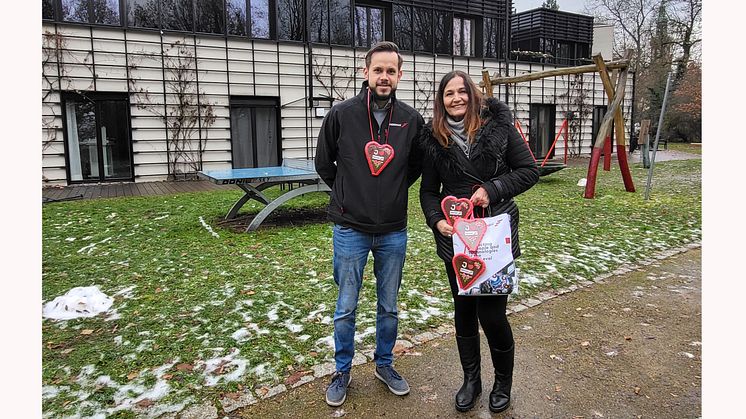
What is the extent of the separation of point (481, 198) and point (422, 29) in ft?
53.9

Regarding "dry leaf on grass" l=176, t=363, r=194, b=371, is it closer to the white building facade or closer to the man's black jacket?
the man's black jacket

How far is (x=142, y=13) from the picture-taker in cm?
1332

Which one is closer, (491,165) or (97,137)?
(491,165)

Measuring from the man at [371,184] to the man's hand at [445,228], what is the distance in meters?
0.23

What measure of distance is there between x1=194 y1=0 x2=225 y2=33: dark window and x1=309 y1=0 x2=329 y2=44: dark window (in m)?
2.71

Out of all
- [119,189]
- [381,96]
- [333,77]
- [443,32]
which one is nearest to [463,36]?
[443,32]

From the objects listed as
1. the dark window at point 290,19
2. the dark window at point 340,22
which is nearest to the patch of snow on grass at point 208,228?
the dark window at point 290,19

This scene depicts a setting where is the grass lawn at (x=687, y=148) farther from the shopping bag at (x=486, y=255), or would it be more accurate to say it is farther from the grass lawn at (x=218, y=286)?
the shopping bag at (x=486, y=255)

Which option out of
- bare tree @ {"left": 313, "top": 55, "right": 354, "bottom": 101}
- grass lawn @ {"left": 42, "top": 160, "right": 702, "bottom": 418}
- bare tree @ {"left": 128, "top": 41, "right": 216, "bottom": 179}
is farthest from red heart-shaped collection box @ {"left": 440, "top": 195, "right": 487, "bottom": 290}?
bare tree @ {"left": 313, "top": 55, "right": 354, "bottom": 101}

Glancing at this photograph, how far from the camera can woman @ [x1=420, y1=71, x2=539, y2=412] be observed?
8.36ft

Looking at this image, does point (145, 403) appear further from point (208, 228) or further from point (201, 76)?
point (201, 76)

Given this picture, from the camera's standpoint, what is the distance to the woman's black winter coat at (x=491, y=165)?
8.34ft

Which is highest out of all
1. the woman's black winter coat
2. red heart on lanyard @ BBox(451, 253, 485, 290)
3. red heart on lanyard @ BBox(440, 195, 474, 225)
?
the woman's black winter coat

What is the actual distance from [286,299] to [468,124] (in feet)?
8.10
